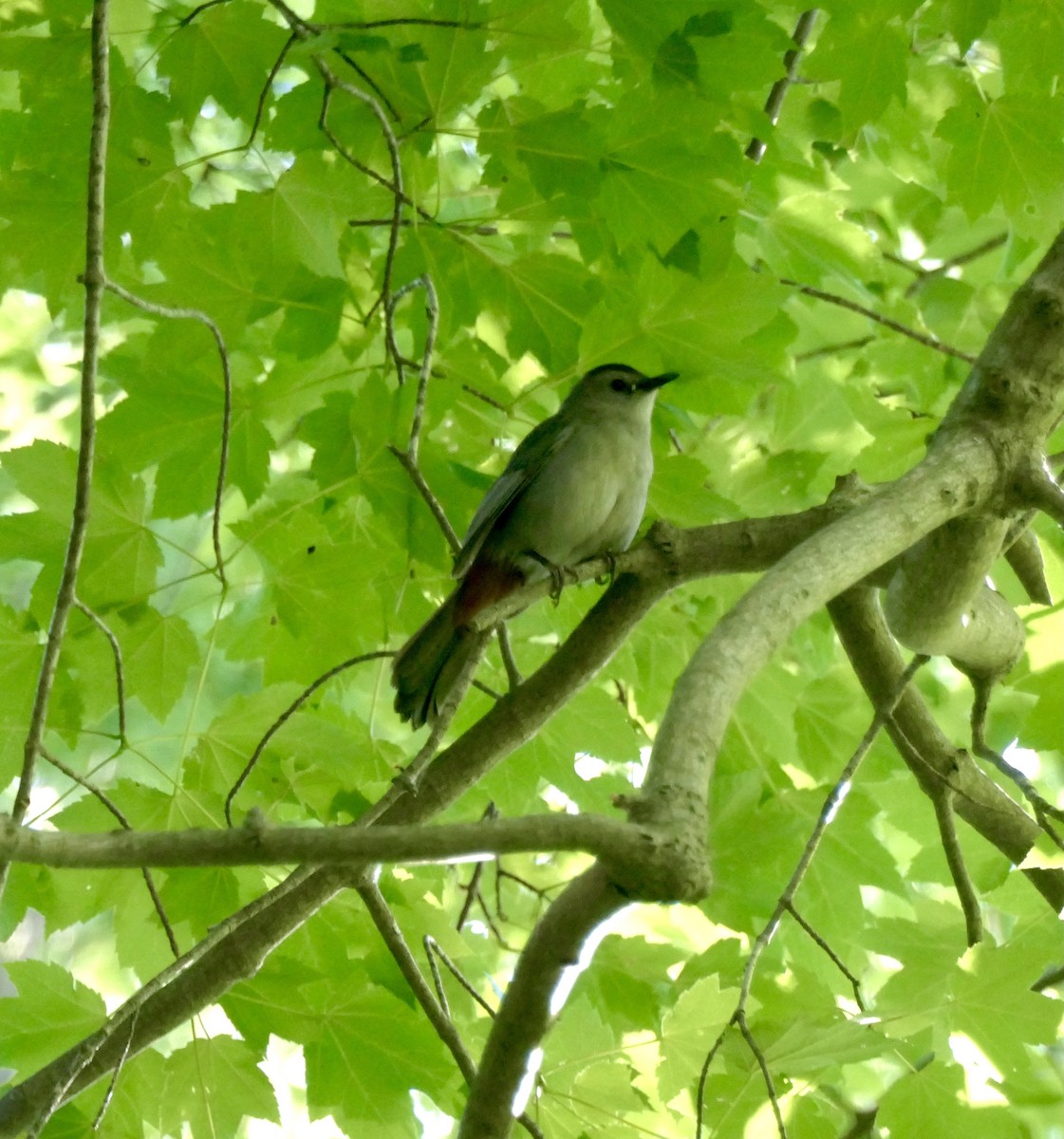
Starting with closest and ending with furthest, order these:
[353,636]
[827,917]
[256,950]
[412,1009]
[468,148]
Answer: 1. [256,950]
2. [412,1009]
3. [353,636]
4. [827,917]
5. [468,148]

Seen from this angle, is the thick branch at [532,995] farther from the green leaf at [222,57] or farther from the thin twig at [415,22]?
the green leaf at [222,57]

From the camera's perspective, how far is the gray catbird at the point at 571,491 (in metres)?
3.71

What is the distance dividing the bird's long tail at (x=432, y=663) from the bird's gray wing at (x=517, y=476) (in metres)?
0.19

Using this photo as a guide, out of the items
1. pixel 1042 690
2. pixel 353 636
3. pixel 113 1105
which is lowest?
pixel 1042 690

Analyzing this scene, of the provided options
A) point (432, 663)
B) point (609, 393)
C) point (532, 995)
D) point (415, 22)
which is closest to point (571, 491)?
point (609, 393)

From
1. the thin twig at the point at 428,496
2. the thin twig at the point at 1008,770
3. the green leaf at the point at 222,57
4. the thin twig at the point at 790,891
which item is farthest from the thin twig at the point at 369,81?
the thin twig at the point at 1008,770

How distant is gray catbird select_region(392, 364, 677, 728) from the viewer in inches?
146

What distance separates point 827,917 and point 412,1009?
1153mm

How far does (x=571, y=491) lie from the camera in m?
3.76

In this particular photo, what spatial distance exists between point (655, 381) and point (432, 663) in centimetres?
97

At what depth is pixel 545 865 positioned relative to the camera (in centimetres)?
478

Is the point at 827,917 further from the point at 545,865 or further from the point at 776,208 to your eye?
the point at 776,208

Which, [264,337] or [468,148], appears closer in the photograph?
[264,337]

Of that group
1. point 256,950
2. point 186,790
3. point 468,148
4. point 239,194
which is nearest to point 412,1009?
point 256,950
